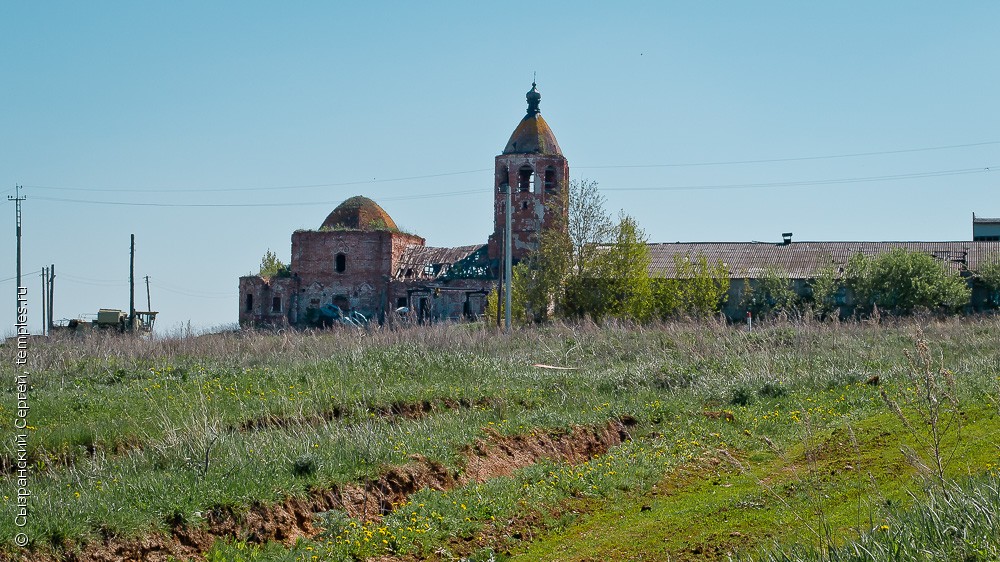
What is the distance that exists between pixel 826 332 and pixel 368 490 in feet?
48.3

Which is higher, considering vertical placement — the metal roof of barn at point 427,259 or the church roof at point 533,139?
the church roof at point 533,139

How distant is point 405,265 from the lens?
55938 millimetres

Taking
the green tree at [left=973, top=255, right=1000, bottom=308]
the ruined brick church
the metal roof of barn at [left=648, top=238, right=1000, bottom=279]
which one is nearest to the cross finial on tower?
the ruined brick church

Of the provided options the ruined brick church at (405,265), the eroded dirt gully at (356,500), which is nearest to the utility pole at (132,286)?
the ruined brick church at (405,265)

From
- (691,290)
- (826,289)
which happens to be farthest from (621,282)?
(826,289)

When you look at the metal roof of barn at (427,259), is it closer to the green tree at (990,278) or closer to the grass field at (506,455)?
the green tree at (990,278)

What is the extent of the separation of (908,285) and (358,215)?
101ft

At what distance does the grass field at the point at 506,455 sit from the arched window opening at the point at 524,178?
3229 cm

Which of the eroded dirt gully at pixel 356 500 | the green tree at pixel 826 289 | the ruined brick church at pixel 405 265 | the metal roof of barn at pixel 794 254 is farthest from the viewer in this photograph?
the ruined brick church at pixel 405 265

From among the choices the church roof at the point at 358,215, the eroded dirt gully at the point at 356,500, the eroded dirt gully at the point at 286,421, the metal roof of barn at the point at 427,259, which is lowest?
the eroded dirt gully at the point at 356,500

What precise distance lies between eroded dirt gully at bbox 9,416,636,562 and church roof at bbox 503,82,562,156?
1514 inches

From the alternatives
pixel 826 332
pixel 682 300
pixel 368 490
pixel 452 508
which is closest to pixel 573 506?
pixel 452 508

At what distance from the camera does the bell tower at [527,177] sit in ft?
168

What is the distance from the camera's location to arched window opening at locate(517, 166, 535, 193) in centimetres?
5150
